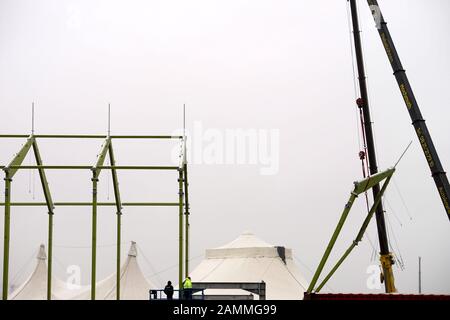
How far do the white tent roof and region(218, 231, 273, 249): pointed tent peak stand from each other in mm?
7208

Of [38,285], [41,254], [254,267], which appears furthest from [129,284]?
[254,267]

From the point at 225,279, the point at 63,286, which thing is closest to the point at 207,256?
the point at 225,279

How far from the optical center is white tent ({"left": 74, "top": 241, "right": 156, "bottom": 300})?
43.5m

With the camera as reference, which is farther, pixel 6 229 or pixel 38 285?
pixel 38 285

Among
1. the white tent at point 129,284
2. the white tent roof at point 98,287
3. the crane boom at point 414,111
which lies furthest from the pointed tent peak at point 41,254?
the crane boom at point 414,111

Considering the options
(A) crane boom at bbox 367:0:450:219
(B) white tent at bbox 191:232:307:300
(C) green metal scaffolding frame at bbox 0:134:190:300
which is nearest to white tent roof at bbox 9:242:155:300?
(B) white tent at bbox 191:232:307:300

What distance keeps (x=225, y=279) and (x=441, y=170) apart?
19.7 m

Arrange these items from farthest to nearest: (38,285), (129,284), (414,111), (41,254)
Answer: (41,254) < (38,285) < (129,284) < (414,111)

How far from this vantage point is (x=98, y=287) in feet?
144

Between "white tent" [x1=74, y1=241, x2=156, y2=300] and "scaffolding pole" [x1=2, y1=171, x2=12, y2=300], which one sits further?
"white tent" [x1=74, y1=241, x2=156, y2=300]

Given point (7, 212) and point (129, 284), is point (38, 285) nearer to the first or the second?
point (129, 284)

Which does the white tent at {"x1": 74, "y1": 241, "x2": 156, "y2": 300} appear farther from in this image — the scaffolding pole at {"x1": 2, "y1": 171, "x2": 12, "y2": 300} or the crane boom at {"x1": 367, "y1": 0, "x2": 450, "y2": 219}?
the crane boom at {"x1": 367, "y1": 0, "x2": 450, "y2": 219}

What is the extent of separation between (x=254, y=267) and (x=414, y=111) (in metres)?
19.4

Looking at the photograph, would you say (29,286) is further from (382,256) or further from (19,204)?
(382,256)
